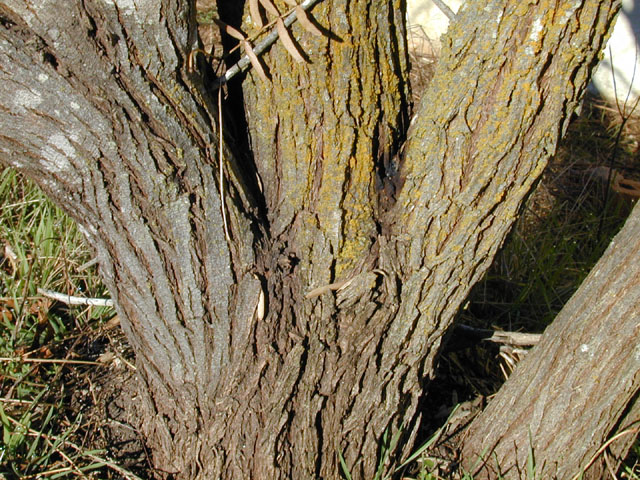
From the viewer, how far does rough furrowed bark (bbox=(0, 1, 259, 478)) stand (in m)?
1.04

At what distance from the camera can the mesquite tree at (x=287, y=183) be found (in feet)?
3.58

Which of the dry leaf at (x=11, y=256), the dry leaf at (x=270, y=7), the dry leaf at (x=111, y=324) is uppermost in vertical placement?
the dry leaf at (x=270, y=7)

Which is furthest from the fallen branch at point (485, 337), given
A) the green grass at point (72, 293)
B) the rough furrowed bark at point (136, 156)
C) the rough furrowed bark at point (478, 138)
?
the rough furrowed bark at point (136, 156)

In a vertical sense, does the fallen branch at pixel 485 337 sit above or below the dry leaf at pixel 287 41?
below

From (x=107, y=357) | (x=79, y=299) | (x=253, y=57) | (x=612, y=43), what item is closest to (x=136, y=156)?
(x=253, y=57)

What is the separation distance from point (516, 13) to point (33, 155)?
36.8 inches

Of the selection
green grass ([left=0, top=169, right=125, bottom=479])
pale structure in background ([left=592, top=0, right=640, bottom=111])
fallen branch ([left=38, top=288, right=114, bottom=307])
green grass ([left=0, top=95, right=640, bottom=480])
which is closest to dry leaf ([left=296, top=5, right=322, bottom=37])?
green grass ([left=0, top=95, right=640, bottom=480])

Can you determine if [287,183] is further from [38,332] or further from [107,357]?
[38,332]

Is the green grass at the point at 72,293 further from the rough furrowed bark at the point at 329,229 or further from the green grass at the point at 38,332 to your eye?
the rough furrowed bark at the point at 329,229

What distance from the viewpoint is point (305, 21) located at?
1.12 meters

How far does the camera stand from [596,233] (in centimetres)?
Result: 285

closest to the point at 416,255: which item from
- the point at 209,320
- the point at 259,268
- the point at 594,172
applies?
the point at 259,268

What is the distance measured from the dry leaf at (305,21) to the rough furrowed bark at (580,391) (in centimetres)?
79

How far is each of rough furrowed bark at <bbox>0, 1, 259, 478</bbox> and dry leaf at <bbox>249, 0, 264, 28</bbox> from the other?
0.12 meters
